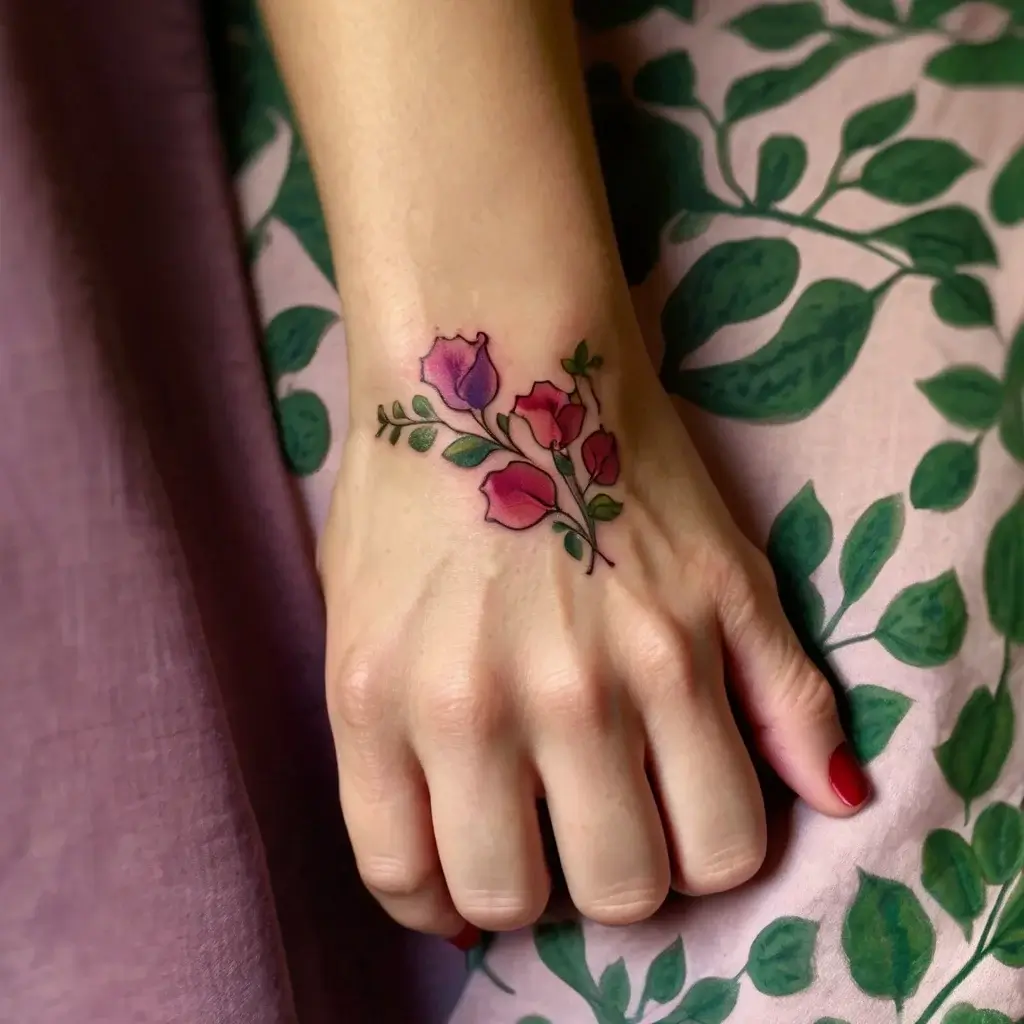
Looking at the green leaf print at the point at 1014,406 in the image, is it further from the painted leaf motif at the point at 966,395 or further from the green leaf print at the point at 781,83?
the green leaf print at the point at 781,83

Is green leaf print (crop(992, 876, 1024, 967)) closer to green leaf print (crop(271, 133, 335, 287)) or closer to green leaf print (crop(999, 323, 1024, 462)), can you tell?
green leaf print (crop(999, 323, 1024, 462))

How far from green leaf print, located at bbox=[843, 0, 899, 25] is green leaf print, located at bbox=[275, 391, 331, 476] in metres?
0.34

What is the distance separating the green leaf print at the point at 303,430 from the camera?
0.56 metres

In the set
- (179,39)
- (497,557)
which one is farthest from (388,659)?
(179,39)

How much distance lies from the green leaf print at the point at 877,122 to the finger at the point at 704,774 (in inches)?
10.1

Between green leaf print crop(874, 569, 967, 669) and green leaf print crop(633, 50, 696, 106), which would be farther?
green leaf print crop(633, 50, 696, 106)

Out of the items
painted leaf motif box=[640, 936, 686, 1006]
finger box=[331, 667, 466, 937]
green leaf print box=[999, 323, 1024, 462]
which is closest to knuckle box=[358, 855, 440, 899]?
finger box=[331, 667, 466, 937]

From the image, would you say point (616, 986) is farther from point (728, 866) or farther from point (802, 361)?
point (802, 361)

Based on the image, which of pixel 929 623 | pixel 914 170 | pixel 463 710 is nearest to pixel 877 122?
pixel 914 170

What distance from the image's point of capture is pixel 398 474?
1.58ft

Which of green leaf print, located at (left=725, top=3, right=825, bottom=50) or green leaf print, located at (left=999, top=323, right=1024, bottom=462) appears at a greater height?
green leaf print, located at (left=725, top=3, right=825, bottom=50)

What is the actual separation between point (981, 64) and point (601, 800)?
1.32ft

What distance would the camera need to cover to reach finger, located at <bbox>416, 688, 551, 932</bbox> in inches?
17.6

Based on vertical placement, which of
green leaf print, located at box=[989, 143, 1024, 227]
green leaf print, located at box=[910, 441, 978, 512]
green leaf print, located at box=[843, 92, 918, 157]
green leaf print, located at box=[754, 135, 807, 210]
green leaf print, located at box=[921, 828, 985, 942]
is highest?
green leaf print, located at box=[843, 92, 918, 157]
